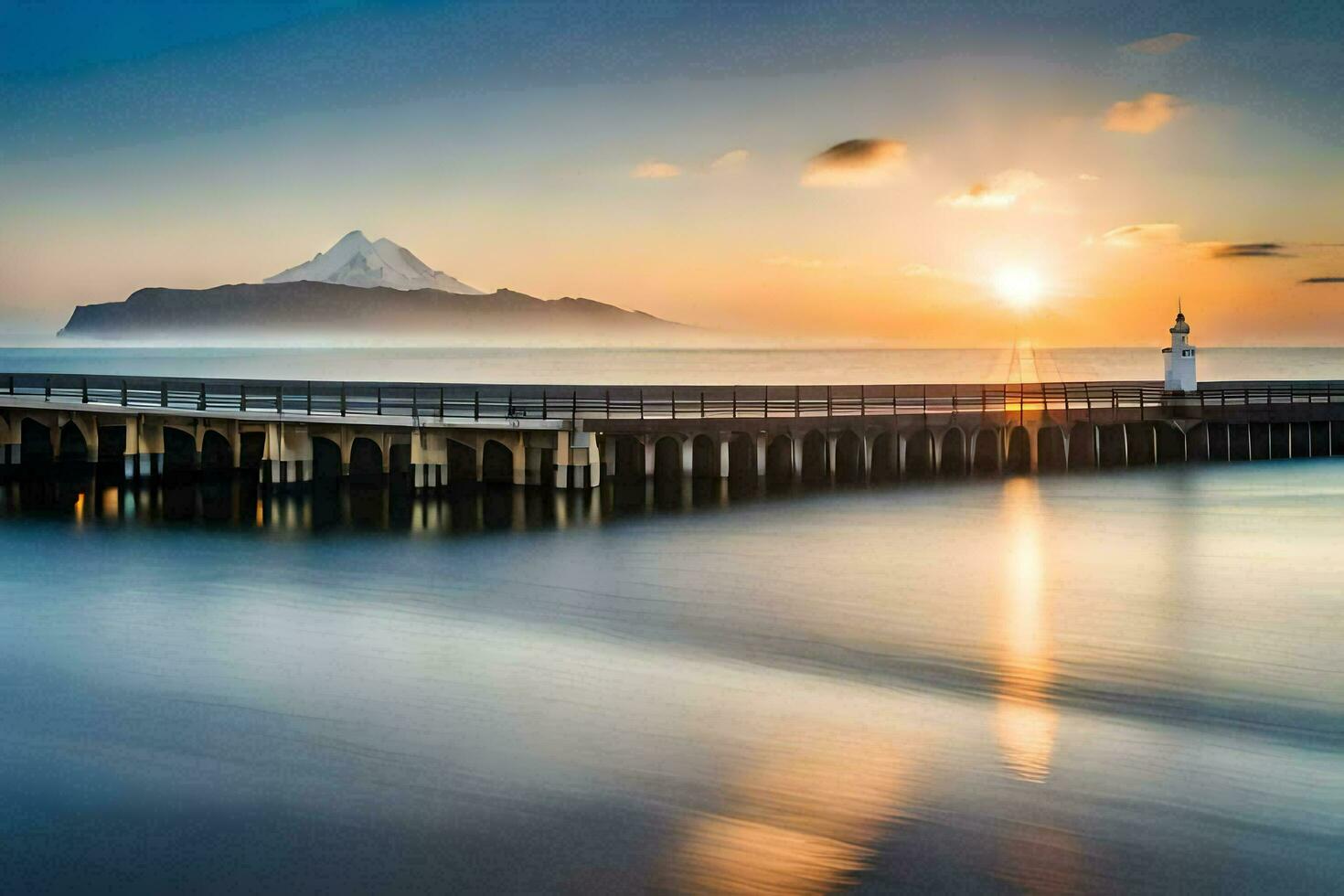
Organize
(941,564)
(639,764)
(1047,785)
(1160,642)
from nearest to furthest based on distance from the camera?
(1047,785) → (639,764) → (1160,642) → (941,564)

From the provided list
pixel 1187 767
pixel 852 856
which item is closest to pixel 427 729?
pixel 852 856

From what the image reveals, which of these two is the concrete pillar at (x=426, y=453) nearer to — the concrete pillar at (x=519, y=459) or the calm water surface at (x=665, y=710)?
the concrete pillar at (x=519, y=459)

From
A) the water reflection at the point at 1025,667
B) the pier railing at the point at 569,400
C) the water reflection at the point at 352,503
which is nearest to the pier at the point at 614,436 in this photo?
the pier railing at the point at 569,400

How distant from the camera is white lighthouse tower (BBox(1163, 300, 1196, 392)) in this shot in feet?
132

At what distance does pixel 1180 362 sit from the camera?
4044 centimetres

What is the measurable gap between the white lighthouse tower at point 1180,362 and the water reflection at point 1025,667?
1745 centimetres

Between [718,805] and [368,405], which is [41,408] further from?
[718,805]

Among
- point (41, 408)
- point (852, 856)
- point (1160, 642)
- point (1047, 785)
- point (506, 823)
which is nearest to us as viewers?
point (852, 856)

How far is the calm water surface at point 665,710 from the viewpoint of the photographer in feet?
28.9

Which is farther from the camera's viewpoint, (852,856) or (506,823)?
(506,823)

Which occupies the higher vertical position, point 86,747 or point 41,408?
point 41,408

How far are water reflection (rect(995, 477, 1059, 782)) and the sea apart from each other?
0.23ft

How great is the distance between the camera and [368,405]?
32594 millimetres

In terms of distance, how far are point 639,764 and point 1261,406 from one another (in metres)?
34.5
